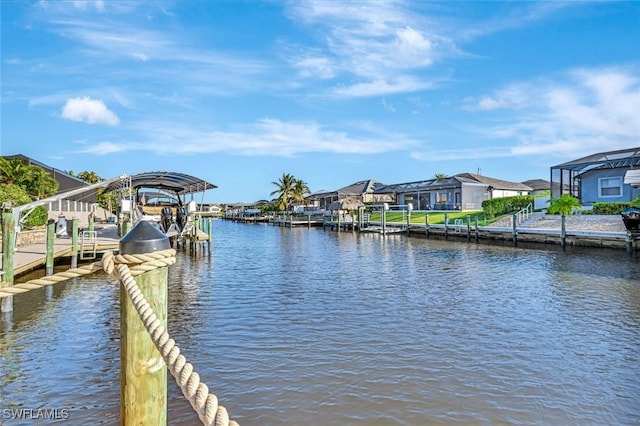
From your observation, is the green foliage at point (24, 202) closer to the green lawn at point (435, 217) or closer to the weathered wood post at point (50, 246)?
the weathered wood post at point (50, 246)

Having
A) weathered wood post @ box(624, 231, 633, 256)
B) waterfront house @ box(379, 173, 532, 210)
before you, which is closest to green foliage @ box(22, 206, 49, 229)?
weathered wood post @ box(624, 231, 633, 256)

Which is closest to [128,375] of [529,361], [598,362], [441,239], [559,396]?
[559,396]

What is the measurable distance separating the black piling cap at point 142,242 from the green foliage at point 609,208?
111ft

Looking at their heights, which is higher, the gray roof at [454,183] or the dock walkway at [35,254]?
the gray roof at [454,183]

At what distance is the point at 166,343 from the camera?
6.77ft

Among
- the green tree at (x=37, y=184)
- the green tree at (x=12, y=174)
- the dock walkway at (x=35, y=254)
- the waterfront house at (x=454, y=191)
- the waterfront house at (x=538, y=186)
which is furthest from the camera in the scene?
the waterfront house at (x=538, y=186)

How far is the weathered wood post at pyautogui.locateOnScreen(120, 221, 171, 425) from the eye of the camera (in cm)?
239

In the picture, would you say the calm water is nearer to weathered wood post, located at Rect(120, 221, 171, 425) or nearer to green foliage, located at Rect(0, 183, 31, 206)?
weathered wood post, located at Rect(120, 221, 171, 425)

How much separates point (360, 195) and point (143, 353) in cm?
5852

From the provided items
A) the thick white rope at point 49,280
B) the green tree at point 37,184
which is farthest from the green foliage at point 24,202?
the thick white rope at point 49,280

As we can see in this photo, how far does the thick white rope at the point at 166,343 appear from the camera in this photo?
1788mm

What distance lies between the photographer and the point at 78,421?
17.7 ft

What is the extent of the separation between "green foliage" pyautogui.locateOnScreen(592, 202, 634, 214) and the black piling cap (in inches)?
1336

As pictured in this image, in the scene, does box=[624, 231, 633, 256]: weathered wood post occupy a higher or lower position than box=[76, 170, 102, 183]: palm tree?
lower
